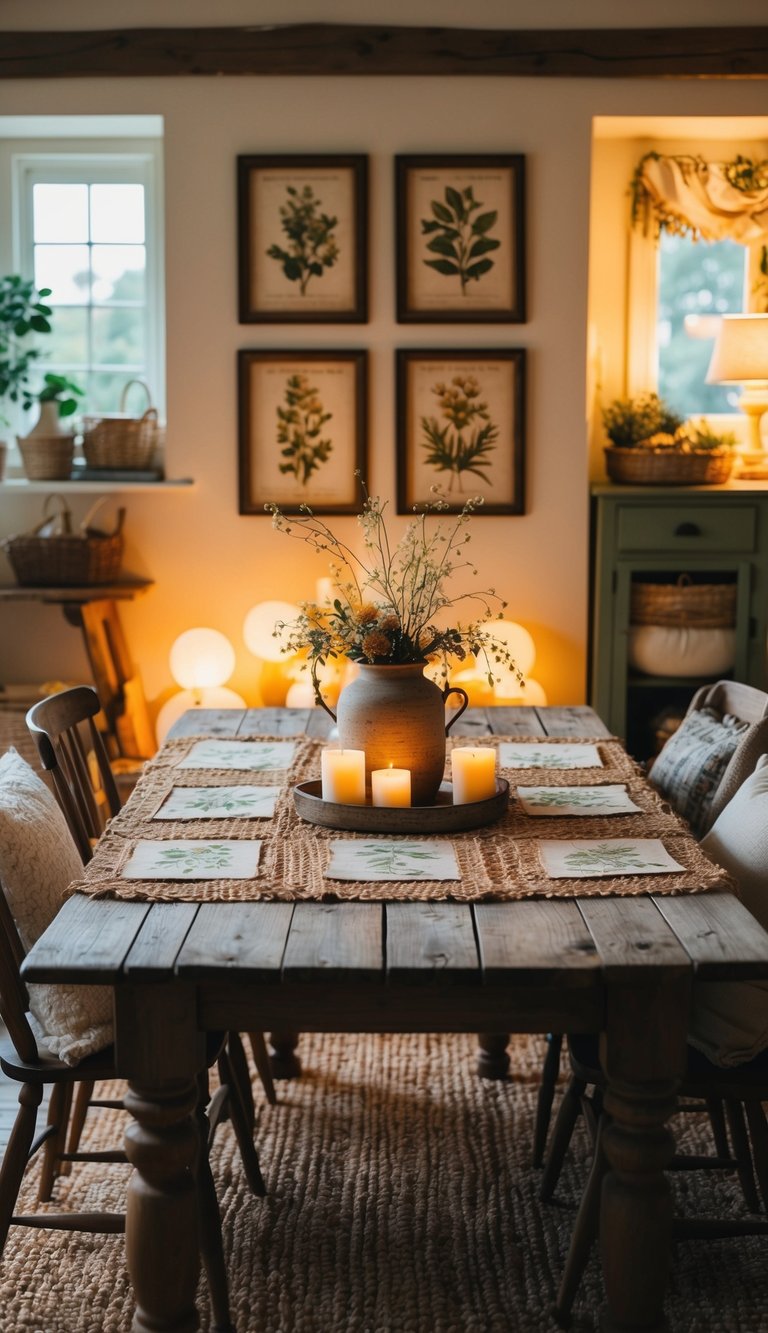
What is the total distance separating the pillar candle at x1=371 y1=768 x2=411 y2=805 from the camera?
2.20m

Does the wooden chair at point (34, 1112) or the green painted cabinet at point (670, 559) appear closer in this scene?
the wooden chair at point (34, 1112)

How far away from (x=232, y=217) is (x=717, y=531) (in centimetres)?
178

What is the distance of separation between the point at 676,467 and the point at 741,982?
2490mm

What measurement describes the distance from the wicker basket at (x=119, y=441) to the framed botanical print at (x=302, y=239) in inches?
18.5

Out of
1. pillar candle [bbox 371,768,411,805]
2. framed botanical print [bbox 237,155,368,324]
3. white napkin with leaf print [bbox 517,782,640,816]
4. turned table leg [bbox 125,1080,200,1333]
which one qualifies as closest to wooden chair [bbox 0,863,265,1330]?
turned table leg [bbox 125,1080,200,1333]

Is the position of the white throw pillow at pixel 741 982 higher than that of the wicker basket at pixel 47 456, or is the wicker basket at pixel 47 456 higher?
the wicker basket at pixel 47 456

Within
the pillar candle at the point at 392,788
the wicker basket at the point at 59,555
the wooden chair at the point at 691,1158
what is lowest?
the wooden chair at the point at 691,1158

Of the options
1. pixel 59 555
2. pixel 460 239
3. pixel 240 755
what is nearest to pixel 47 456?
pixel 59 555

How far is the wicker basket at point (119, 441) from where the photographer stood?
4.14 metres

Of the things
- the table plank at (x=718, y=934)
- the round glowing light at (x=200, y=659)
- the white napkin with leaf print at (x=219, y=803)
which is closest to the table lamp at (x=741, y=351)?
→ the round glowing light at (x=200, y=659)

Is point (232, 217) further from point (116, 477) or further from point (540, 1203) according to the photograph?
point (540, 1203)

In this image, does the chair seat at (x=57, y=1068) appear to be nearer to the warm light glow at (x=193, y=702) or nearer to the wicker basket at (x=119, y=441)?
the warm light glow at (x=193, y=702)

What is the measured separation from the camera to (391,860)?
2.04 metres

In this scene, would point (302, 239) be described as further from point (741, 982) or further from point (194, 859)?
point (741, 982)
